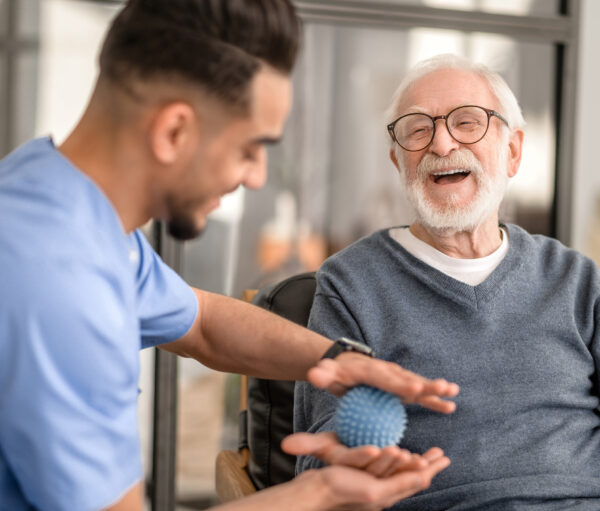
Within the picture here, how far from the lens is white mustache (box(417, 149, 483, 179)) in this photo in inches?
67.8

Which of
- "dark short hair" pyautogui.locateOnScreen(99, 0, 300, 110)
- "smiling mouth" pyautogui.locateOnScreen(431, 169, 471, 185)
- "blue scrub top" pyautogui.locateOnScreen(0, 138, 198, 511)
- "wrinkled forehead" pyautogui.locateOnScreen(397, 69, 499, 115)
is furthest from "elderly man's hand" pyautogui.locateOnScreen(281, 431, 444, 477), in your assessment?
"wrinkled forehead" pyautogui.locateOnScreen(397, 69, 499, 115)

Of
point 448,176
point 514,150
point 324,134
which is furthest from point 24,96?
point 514,150

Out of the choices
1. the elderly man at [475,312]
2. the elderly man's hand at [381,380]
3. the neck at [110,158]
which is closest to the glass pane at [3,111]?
the elderly man at [475,312]

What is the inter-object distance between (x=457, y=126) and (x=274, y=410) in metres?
0.86

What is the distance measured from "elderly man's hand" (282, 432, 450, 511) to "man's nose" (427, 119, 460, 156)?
2.75ft

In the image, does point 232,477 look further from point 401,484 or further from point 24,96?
point 24,96

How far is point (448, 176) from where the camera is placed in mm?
1768

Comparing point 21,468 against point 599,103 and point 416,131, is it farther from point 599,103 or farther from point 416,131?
point 599,103

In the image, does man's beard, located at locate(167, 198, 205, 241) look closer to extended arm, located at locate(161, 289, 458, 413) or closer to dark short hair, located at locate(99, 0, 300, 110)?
dark short hair, located at locate(99, 0, 300, 110)

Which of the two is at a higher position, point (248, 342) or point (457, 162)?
point (457, 162)

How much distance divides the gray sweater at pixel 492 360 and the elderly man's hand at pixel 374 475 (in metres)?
0.40

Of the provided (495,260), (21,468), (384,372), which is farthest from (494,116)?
(21,468)

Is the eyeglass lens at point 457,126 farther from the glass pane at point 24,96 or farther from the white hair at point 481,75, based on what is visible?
the glass pane at point 24,96

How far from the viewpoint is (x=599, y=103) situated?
10.4 ft
